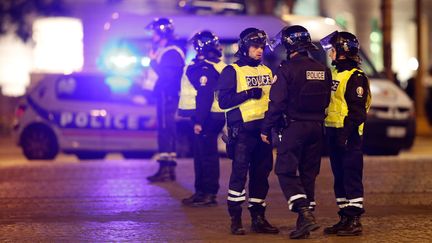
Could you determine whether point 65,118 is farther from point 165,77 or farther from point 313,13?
point 313,13

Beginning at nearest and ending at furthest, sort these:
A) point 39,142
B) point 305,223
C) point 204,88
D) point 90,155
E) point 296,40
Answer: point 305,223, point 296,40, point 204,88, point 39,142, point 90,155

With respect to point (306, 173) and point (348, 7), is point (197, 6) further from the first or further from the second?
A: point (348, 7)

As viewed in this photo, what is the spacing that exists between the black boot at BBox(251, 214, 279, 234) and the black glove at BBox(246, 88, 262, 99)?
107 centimetres

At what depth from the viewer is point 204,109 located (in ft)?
32.1

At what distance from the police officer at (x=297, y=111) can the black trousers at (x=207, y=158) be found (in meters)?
1.93

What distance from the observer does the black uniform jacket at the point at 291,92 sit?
8.04 m

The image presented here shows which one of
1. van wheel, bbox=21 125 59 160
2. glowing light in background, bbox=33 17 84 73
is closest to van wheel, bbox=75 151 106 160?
van wheel, bbox=21 125 59 160

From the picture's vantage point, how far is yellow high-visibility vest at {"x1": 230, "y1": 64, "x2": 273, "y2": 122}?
27.7 ft

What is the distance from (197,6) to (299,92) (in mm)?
11694

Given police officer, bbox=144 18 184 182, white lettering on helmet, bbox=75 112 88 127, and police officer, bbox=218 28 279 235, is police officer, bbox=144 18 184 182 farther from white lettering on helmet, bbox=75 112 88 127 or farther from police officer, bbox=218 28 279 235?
white lettering on helmet, bbox=75 112 88 127

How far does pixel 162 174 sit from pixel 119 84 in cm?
389

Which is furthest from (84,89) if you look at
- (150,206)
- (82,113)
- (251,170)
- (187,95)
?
(251,170)

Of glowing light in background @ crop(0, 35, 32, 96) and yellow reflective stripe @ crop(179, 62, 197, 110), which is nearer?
yellow reflective stripe @ crop(179, 62, 197, 110)

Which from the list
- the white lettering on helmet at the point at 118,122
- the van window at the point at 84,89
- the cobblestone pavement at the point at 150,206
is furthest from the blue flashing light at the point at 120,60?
the cobblestone pavement at the point at 150,206
